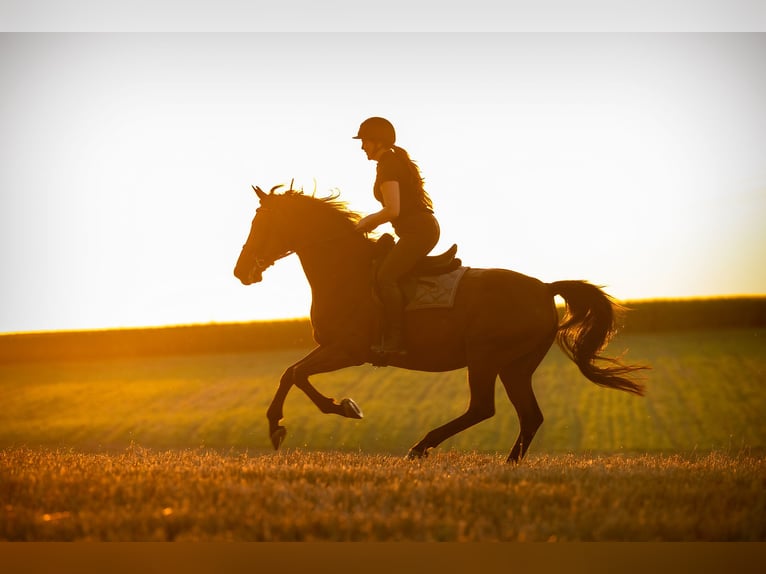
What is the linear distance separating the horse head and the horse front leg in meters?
1.08

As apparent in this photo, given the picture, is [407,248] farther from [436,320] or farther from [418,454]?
[418,454]

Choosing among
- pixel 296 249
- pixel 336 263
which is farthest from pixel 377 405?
pixel 336 263

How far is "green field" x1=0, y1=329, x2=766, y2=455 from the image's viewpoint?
21.5m

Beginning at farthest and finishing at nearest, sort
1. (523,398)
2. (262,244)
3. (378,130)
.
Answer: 1. (262,244)
2. (523,398)
3. (378,130)

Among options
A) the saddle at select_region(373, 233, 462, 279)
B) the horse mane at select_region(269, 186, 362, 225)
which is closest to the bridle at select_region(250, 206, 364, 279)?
the horse mane at select_region(269, 186, 362, 225)

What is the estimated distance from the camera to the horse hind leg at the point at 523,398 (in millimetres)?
8898

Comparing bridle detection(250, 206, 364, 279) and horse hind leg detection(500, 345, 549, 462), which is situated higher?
bridle detection(250, 206, 364, 279)

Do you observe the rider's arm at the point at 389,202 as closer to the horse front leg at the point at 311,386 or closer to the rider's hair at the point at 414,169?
the rider's hair at the point at 414,169

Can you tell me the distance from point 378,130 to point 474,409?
291 centimetres

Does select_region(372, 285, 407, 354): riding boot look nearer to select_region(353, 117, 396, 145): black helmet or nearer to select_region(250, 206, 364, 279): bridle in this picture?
select_region(250, 206, 364, 279): bridle

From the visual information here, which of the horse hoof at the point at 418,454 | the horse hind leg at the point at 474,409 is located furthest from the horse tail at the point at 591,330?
the horse hoof at the point at 418,454

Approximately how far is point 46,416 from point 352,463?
17.6 metres

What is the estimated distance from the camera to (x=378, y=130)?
8867mm

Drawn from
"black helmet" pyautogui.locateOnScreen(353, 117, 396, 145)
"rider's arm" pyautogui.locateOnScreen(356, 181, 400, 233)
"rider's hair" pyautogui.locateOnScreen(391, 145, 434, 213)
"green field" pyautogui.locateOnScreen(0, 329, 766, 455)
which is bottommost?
"green field" pyautogui.locateOnScreen(0, 329, 766, 455)
